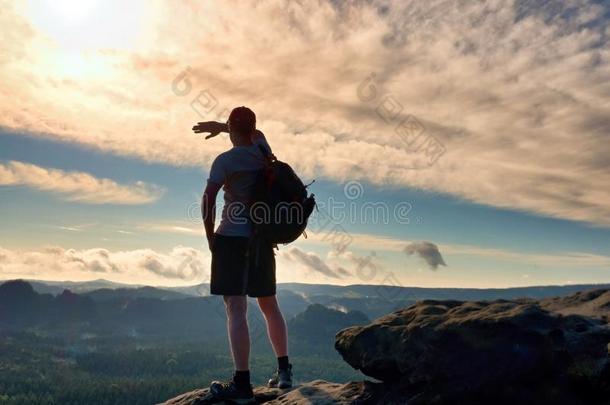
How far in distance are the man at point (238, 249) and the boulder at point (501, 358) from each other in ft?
8.69

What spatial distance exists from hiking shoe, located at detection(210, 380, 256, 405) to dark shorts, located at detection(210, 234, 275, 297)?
190 centimetres

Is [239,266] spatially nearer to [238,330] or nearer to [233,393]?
[238,330]

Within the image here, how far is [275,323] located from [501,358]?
4.44 metres

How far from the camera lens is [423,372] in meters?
8.34

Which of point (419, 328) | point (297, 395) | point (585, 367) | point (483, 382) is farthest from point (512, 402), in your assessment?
point (297, 395)

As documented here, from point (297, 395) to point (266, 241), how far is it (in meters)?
3.13

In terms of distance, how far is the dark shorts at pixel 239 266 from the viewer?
31.0 ft

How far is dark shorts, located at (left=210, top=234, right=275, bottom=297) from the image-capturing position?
31.0 ft

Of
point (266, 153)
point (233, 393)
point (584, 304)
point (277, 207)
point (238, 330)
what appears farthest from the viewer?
point (584, 304)


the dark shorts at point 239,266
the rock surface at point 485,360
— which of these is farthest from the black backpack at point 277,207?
the rock surface at point 485,360

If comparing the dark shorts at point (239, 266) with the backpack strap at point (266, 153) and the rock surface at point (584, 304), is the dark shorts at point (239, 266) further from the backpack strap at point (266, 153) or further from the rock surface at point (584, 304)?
the rock surface at point (584, 304)

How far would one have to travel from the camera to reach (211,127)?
11.2 metres

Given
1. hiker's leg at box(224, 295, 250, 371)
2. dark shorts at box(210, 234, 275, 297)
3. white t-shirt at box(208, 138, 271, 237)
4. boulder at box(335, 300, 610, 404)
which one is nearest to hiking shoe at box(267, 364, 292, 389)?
hiker's leg at box(224, 295, 250, 371)

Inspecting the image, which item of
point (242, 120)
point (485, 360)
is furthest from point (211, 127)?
point (485, 360)
